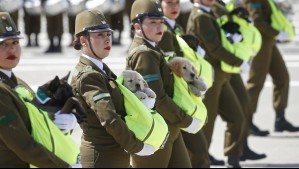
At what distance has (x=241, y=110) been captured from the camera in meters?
10.7

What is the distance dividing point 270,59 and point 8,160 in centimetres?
657

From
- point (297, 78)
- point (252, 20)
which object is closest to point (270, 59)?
point (252, 20)

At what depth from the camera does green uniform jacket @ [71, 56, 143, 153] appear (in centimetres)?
696

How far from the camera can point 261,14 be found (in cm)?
1220

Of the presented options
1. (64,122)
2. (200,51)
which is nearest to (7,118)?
(64,122)

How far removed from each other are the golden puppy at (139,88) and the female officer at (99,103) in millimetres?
144

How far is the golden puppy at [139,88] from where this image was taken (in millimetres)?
7480

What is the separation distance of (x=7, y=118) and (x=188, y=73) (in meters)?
2.64

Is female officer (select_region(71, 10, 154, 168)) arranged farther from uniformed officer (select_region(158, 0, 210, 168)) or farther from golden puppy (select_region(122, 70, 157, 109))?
uniformed officer (select_region(158, 0, 210, 168))

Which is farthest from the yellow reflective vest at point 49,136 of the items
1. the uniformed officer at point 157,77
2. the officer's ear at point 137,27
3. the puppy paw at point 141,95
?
the officer's ear at point 137,27

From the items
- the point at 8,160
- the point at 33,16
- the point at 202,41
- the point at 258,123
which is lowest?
the point at 33,16

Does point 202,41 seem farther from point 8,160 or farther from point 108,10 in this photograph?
point 108,10

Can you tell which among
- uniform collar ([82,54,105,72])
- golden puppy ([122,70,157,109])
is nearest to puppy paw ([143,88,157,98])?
golden puppy ([122,70,157,109])

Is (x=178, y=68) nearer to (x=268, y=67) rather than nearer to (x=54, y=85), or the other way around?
(x=54, y=85)
